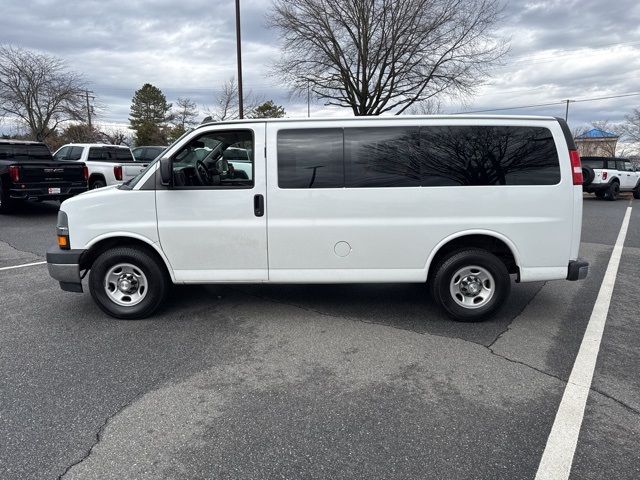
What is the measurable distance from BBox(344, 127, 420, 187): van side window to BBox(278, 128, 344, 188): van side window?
98 millimetres

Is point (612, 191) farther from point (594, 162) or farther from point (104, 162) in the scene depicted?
point (104, 162)

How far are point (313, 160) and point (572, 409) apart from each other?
2.98 m

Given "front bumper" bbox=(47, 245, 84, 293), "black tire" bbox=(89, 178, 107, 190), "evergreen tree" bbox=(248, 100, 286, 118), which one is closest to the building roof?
"evergreen tree" bbox=(248, 100, 286, 118)

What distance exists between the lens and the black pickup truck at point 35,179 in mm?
11086

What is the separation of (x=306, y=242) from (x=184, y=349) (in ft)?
4.96

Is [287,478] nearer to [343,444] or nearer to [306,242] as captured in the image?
[343,444]

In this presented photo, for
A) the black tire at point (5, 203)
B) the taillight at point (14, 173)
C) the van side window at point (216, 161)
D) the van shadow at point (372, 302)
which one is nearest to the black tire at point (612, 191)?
the van shadow at point (372, 302)

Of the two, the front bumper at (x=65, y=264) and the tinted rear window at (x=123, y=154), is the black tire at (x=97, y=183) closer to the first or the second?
the tinted rear window at (x=123, y=154)

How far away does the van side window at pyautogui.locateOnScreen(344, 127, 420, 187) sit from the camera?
4543mm

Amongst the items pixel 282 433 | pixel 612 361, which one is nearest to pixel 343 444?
pixel 282 433

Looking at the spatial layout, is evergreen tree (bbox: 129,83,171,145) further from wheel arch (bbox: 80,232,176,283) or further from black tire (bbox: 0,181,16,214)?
wheel arch (bbox: 80,232,176,283)

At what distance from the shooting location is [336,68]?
20.3 metres

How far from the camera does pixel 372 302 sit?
5.40 m

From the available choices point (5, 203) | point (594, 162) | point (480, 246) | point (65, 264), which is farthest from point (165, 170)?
point (594, 162)
